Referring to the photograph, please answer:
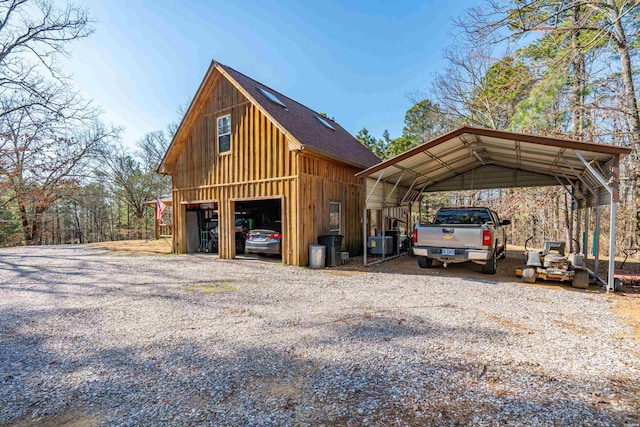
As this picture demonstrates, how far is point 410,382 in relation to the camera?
9.25 feet

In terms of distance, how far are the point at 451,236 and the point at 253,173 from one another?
686cm

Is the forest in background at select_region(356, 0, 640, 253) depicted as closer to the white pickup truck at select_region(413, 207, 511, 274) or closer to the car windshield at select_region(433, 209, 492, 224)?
the car windshield at select_region(433, 209, 492, 224)

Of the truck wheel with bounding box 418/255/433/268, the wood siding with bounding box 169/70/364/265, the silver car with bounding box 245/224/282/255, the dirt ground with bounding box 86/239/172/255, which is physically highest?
the wood siding with bounding box 169/70/364/265

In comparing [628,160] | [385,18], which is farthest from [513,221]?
[385,18]

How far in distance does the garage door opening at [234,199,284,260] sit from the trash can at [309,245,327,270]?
128cm

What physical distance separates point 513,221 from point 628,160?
7275 millimetres

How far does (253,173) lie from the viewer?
35.6 feet

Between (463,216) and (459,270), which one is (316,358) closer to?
(459,270)

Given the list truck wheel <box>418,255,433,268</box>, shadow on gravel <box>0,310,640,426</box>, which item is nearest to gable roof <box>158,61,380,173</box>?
truck wheel <box>418,255,433,268</box>

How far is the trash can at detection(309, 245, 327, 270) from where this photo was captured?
9469 millimetres

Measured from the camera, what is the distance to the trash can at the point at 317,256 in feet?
31.1

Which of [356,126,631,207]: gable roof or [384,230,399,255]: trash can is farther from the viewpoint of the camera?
[384,230,399,255]: trash can

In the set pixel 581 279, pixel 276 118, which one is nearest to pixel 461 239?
pixel 581 279

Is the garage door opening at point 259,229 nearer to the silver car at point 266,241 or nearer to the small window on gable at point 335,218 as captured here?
the silver car at point 266,241
